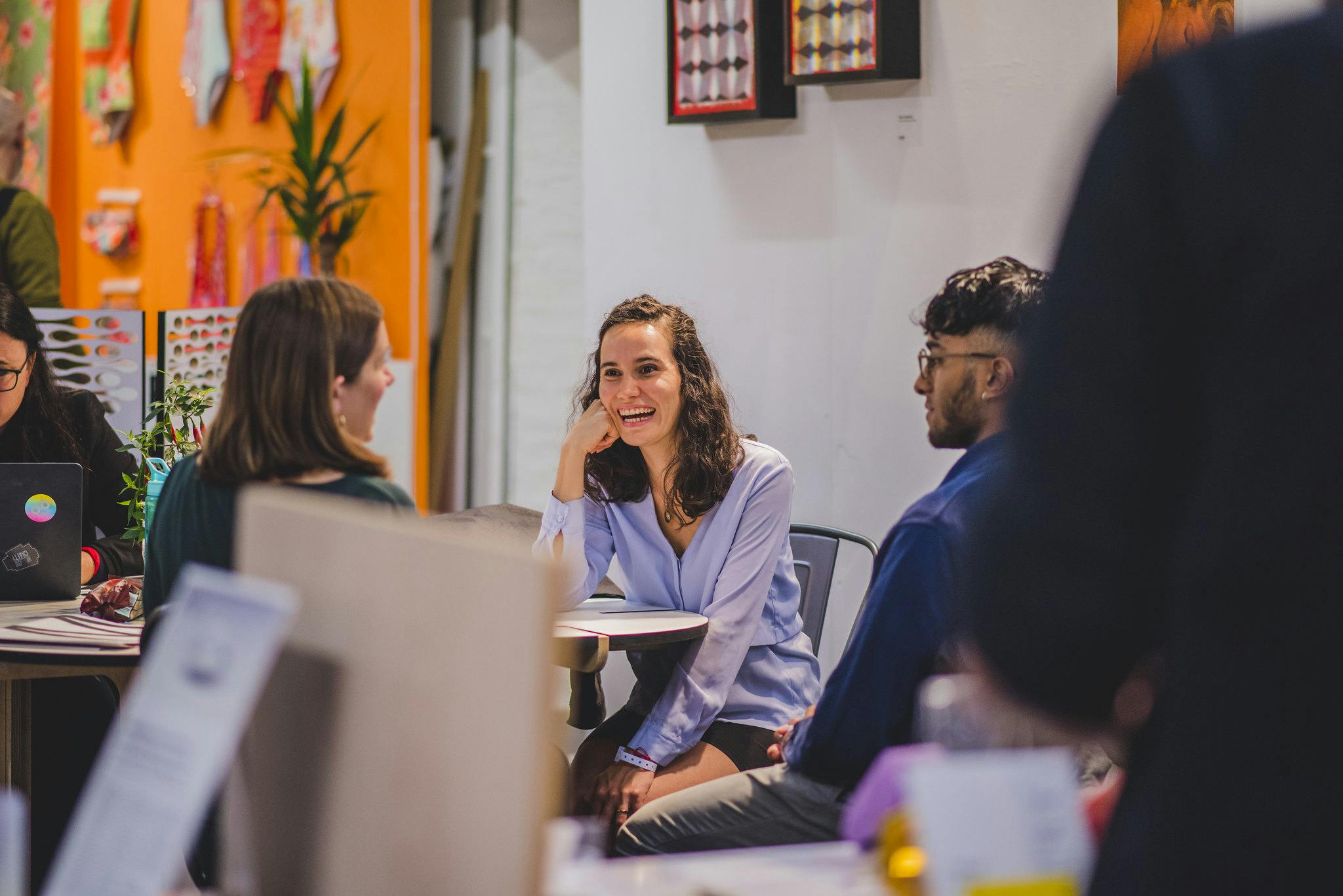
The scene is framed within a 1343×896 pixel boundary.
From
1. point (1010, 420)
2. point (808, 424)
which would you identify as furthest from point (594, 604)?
point (1010, 420)

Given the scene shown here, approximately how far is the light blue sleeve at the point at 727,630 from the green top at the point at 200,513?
107 cm

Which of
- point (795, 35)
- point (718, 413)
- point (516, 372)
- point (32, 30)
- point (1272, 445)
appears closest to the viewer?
Answer: point (1272, 445)

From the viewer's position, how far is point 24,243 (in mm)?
4301

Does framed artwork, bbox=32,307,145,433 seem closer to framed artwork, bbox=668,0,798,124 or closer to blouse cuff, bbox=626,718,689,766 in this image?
framed artwork, bbox=668,0,798,124

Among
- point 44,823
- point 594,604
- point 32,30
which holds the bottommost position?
point 44,823

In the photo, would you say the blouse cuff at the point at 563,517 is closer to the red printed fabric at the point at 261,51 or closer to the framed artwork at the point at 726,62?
the framed artwork at the point at 726,62

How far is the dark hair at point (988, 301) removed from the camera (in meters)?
2.22

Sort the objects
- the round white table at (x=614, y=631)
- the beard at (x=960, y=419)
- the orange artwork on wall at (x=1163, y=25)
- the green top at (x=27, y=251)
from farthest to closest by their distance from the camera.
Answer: the green top at (x=27, y=251) < the orange artwork on wall at (x=1163, y=25) < the round white table at (x=614, y=631) < the beard at (x=960, y=419)

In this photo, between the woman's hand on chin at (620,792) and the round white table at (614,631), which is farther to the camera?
the woman's hand on chin at (620,792)

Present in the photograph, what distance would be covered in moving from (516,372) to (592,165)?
1.46 meters

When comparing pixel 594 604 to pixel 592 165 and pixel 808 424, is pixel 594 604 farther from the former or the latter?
pixel 592 165

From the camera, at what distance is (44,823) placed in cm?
295

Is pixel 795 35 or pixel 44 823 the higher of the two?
pixel 795 35

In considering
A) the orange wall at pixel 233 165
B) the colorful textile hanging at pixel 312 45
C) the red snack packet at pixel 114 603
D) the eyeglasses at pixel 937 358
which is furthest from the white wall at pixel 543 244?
the eyeglasses at pixel 937 358
